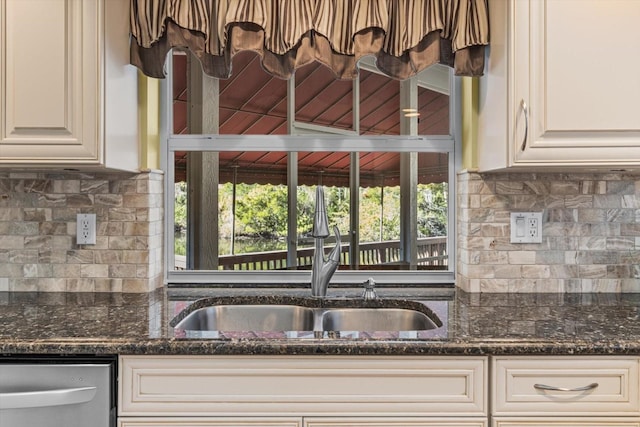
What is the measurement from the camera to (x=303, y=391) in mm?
1341

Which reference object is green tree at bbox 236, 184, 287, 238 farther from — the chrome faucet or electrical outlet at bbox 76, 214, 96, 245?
electrical outlet at bbox 76, 214, 96, 245

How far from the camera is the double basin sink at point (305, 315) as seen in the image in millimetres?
1818

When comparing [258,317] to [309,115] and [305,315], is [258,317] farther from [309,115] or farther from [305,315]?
[309,115]

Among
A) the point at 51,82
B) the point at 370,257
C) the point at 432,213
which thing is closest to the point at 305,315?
the point at 370,257

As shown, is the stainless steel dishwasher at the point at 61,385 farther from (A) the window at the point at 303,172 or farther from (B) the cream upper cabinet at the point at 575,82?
(B) the cream upper cabinet at the point at 575,82

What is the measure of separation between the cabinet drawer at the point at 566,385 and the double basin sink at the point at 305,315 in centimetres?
43

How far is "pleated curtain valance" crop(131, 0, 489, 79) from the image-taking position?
72.0 inches

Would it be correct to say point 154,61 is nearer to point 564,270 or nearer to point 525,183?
point 525,183

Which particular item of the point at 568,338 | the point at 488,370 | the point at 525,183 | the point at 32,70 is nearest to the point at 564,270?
the point at 525,183

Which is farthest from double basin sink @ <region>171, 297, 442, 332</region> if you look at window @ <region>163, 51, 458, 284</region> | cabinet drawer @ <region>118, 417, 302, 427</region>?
cabinet drawer @ <region>118, 417, 302, 427</region>

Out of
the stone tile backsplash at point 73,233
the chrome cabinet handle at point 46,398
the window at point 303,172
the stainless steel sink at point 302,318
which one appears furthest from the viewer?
the window at point 303,172

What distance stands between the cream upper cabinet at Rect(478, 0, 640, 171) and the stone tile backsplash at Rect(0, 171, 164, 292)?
133cm

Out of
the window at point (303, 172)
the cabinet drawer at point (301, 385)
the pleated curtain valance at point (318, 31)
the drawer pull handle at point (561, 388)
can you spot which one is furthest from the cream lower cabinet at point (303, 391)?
the pleated curtain valance at point (318, 31)

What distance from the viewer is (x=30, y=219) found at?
1.96 meters
